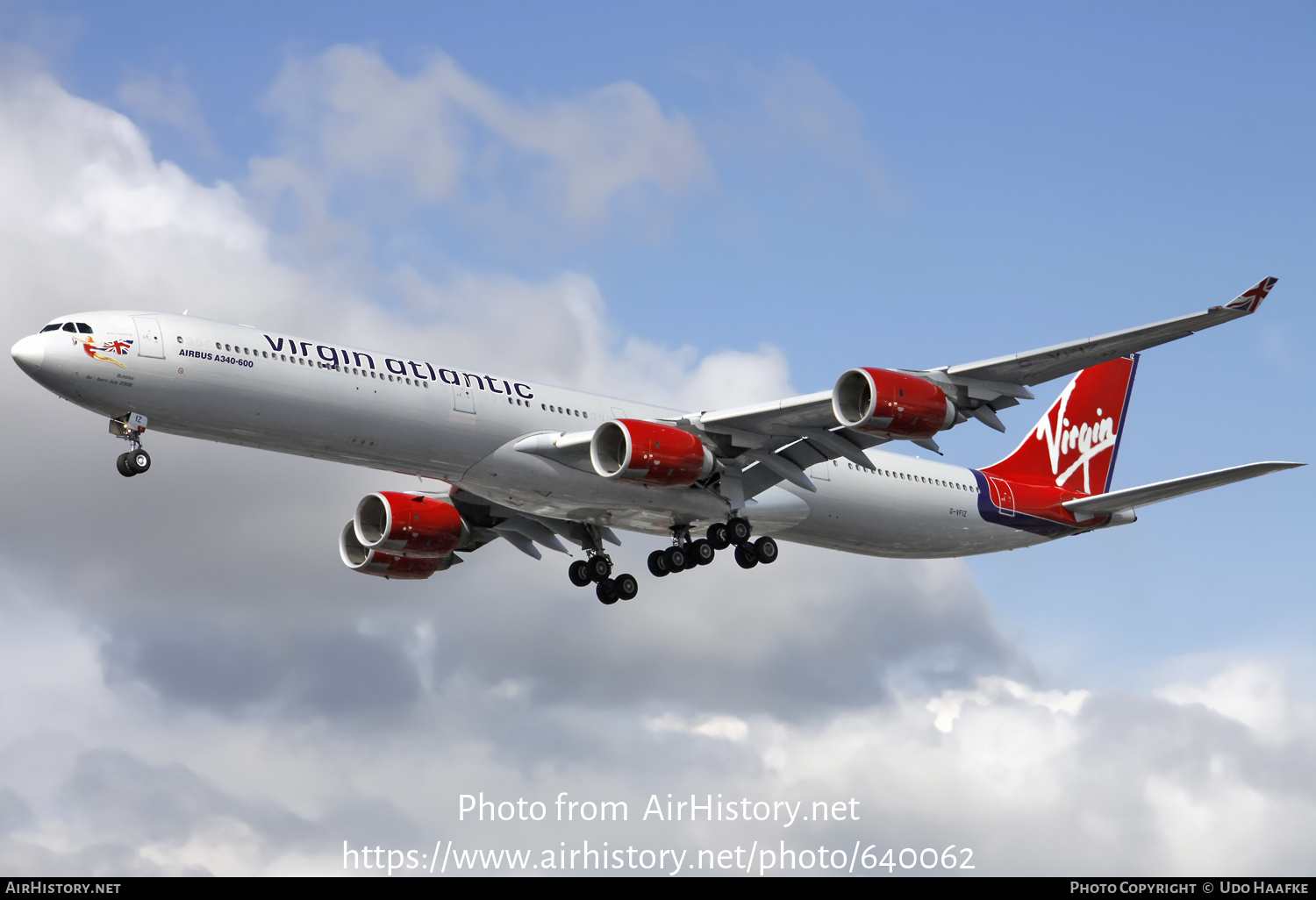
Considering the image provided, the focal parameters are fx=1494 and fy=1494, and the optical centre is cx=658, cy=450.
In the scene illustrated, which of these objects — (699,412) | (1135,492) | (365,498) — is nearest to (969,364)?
(699,412)

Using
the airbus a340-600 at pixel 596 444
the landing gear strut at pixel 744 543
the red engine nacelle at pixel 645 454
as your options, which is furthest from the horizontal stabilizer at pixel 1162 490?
the red engine nacelle at pixel 645 454

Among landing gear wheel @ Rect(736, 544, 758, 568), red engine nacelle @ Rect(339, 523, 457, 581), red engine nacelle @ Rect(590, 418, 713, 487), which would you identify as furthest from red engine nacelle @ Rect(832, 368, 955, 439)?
red engine nacelle @ Rect(339, 523, 457, 581)

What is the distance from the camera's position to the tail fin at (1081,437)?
4912cm

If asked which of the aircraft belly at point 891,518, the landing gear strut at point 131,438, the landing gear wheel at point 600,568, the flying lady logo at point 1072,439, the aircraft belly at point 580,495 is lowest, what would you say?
the landing gear strut at point 131,438

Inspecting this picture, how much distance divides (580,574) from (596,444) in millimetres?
8708

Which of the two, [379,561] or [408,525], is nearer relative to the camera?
[408,525]

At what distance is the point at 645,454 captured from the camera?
36.3 m

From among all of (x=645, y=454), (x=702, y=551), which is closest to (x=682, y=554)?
(x=702, y=551)

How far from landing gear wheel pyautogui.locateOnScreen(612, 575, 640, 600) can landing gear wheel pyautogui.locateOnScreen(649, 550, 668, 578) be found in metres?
2.61

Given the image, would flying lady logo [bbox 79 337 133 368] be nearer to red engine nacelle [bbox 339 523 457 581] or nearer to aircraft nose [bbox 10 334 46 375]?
aircraft nose [bbox 10 334 46 375]

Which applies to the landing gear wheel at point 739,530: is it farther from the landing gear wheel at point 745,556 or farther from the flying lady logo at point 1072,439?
the flying lady logo at point 1072,439

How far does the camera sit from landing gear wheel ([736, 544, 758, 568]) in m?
40.7

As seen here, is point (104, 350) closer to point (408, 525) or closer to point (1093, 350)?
point (408, 525)

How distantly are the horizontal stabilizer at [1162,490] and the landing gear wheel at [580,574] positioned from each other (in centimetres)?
1534
